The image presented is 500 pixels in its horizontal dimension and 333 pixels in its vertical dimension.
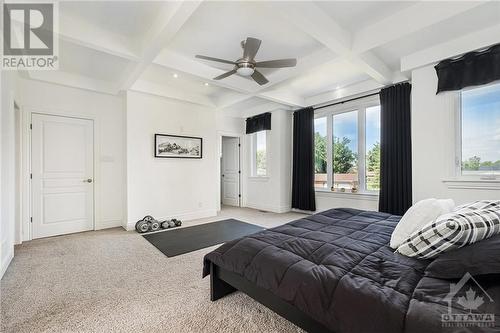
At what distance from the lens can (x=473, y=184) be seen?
9.45ft

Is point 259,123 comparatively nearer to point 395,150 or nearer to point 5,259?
point 395,150

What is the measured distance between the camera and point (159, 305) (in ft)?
6.15

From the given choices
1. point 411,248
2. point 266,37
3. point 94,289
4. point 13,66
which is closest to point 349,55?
point 266,37

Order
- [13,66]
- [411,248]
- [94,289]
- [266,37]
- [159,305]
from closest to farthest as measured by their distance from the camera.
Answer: [411,248] → [159,305] → [94,289] → [266,37] → [13,66]

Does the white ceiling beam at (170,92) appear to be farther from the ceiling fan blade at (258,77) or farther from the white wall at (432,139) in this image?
the white wall at (432,139)

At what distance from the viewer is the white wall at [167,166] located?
4318mm

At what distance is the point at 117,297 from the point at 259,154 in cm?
A: 502

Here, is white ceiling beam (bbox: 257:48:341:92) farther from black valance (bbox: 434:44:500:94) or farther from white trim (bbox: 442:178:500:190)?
white trim (bbox: 442:178:500:190)

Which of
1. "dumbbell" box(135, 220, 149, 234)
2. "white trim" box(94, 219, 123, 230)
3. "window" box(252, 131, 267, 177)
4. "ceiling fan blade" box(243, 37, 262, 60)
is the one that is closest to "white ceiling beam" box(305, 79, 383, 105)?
"window" box(252, 131, 267, 177)

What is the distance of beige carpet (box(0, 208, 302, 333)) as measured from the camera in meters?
1.64

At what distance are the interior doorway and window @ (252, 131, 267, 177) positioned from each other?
1.59 ft

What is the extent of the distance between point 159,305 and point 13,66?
3.66 m

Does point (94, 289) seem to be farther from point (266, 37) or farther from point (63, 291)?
point (266, 37)

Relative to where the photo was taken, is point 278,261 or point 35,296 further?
point 35,296
